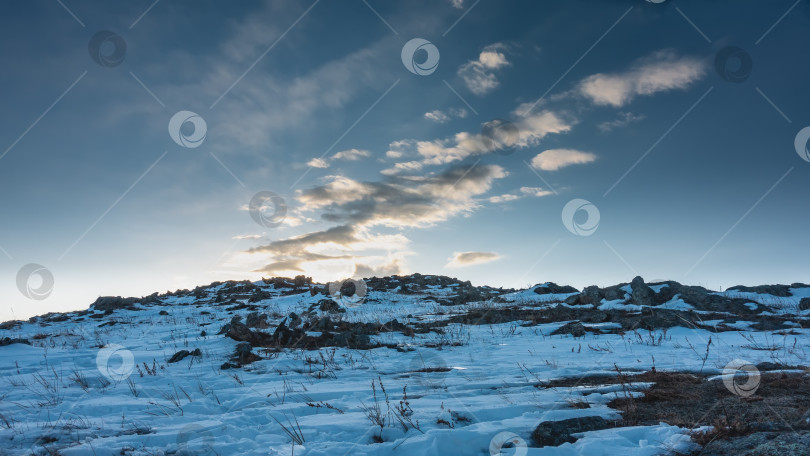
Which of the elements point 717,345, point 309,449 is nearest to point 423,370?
point 309,449

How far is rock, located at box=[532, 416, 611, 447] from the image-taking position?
129 inches

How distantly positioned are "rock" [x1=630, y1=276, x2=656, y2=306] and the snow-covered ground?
7.17 m

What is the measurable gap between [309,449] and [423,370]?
148 inches

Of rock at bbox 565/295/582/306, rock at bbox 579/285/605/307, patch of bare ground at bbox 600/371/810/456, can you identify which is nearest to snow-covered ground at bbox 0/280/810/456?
patch of bare ground at bbox 600/371/810/456

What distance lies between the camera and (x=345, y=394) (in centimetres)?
538

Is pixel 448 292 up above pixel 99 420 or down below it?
above

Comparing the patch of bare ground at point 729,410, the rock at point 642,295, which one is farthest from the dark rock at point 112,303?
the rock at point 642,295

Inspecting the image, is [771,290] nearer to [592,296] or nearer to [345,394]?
[592,296]

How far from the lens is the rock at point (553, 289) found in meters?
23.9

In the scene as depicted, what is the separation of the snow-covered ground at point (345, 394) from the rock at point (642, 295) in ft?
23.5

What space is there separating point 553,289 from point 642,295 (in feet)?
25.3

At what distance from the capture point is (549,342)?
9.22m

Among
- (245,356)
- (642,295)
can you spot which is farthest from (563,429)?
(642,295)

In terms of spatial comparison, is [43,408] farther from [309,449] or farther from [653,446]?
[653,446]
